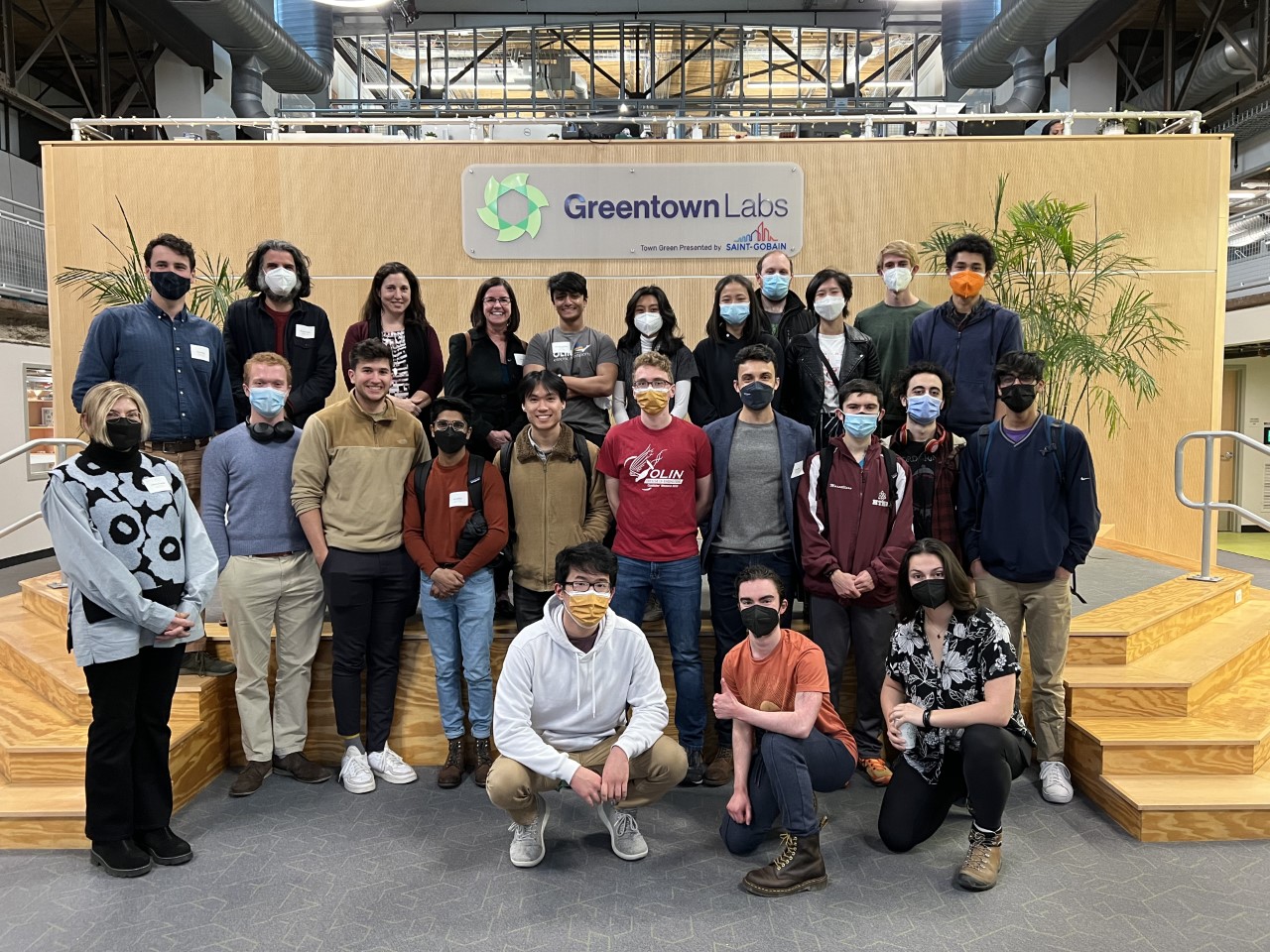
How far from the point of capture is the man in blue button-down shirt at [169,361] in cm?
353

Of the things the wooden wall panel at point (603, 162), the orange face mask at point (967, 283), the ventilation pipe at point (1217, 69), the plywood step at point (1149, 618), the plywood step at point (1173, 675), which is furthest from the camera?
the ventilation pipe at point (1217, 69)

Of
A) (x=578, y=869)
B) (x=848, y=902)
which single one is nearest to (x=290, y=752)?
(x=578, y=869)

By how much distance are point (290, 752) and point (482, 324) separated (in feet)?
6.73

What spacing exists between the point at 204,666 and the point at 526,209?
435 centimetres

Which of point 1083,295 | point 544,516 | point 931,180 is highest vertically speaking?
point 931,180

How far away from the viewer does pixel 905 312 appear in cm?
409

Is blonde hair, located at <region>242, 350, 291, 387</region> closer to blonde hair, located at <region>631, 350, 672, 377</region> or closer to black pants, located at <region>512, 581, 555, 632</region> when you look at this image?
black pants, located at <region>512, 581, 555, 632</region>

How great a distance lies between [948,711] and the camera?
287 cm

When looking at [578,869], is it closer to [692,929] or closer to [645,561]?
[692,929]

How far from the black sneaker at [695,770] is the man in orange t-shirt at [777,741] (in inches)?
19.0

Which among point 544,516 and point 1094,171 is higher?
point 1094,171

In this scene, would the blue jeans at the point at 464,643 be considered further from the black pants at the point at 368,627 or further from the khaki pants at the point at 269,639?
the khaki pants at the point at 269,639

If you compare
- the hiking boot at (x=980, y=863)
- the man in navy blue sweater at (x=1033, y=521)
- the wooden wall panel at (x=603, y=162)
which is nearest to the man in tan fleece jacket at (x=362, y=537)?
the hiking boot at (x=980, y=863)

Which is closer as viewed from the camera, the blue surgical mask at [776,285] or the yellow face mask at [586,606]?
the yellow face mask at [586,606]
